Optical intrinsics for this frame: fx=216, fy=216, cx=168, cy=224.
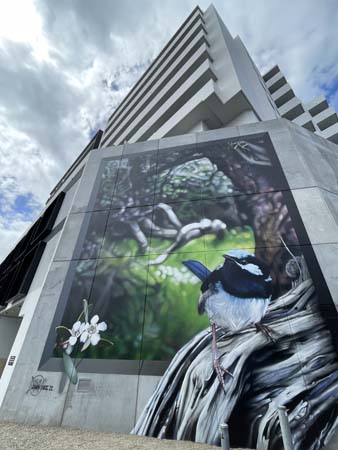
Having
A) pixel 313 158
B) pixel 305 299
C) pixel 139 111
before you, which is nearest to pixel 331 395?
pixel 305 299

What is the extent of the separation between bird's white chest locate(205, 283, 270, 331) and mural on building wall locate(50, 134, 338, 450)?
0.03 metres

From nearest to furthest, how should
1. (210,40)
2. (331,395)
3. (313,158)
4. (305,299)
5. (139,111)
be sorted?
(331,395) < (305,299) < (313,158) < (210,40) < (139,111)

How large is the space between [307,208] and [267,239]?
1.85 metres

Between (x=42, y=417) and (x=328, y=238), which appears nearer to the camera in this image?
(x=42, y=417)

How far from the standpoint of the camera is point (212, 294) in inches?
270

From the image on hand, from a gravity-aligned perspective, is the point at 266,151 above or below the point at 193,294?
above

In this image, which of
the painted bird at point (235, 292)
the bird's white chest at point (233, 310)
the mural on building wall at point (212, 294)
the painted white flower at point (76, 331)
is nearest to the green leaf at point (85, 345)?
the mural on building wall at point (212, 294)

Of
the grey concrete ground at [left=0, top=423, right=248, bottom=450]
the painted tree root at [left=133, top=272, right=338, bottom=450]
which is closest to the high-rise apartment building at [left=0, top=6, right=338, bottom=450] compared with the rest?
the painted tree root at [left=133, top=272, right=338, bottom=450]

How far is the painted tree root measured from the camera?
15.9 ft

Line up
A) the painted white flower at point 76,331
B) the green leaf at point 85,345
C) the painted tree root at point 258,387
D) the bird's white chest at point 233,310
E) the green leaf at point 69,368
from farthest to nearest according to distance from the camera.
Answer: the painted white flower at point 76,331, the green leaf at point 85,345, the bird's white chest at point 233,310, the green leaf at point 69,368, the painted tree root at point 258,387

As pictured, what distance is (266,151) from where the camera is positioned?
31.0 ft

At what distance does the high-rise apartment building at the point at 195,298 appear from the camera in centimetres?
532

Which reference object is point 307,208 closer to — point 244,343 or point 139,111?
point 244,343

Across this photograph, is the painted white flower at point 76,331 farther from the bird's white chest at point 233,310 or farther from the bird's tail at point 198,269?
the bird's white chest at point 233,310
